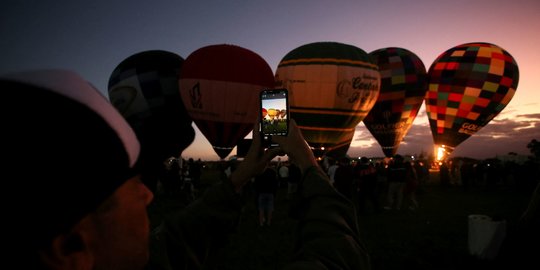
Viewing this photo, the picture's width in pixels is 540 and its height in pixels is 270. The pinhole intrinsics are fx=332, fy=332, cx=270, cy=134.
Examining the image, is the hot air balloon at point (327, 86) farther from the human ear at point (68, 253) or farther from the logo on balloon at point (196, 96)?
the human ear at point (68, 253)

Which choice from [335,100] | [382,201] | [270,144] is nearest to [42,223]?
[270,144]

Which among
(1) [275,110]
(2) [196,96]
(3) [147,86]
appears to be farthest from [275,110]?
(3) [147,86]

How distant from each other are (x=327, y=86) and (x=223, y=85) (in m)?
3.99

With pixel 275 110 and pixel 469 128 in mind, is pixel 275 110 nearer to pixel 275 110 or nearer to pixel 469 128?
pixel 275 110

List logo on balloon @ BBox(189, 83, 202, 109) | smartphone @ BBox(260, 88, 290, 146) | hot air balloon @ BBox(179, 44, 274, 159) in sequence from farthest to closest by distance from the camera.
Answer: hot air balloon @ BBox(179, 44, 274, 159), logo on balloon @ BBox(189, 83, 202, 109), smartphone @ BBox(260, 88, 290, 146)

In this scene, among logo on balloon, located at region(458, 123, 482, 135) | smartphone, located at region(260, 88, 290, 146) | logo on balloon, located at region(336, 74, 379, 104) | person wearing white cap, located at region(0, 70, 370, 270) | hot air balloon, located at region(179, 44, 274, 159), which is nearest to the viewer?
person wearing white cap, located at region(0, 70, 370, 270)

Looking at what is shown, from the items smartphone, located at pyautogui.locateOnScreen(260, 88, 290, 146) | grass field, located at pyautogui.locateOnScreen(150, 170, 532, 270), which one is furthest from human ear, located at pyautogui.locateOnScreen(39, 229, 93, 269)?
grass field, located at pyautogui.locateOnScreen(150, 170, 532, 270)

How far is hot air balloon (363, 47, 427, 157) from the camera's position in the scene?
55.8 ft

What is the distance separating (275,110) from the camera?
2592 millimetres

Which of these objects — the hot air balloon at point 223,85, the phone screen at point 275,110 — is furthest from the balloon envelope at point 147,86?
the phone screen at point 275,110

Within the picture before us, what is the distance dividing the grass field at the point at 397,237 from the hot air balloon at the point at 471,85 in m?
6.56

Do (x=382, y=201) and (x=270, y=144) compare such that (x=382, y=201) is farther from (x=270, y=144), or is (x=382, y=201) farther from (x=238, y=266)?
(x=270, y=144)

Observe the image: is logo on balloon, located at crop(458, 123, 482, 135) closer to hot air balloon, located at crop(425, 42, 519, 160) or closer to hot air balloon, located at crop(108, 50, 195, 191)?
hot air balloon, located at crop(425, 42, 519, 160)

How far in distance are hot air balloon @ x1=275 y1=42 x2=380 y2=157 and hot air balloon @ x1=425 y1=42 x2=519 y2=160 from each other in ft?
24.1
